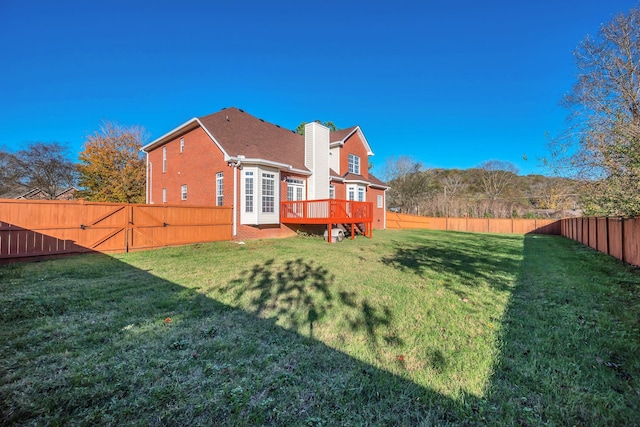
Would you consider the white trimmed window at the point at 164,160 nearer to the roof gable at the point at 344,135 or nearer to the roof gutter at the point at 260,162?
the roof gutter at the point at 260,162

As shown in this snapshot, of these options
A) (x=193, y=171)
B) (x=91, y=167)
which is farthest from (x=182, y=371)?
(x=91, y=167)

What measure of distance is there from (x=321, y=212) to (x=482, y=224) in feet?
59.2

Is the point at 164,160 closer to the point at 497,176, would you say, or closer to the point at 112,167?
the point at 112,167

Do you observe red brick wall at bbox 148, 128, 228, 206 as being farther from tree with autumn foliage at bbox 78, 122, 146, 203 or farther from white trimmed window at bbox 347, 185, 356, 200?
white trimmed window at bbox 347, 185, 356, 200

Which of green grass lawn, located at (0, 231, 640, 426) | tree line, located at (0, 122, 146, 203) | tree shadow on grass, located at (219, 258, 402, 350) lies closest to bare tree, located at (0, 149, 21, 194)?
tree line, located at (0, 122, 146, 203)

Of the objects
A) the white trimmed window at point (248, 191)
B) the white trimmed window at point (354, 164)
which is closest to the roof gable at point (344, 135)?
the white trimmed window at point (354, 164)

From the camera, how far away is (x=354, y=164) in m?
19.5

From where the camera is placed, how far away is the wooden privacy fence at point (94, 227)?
7.12m

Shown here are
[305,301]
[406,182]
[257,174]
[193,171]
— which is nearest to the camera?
[305,301]

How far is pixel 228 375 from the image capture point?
237 cm

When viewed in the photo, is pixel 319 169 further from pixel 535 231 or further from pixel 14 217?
pixel 535 231

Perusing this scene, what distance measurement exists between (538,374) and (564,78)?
1143 centimetres

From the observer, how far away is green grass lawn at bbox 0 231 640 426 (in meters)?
1.96

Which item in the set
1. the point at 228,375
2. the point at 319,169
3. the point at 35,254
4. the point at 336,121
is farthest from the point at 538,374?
the point at 336,121
